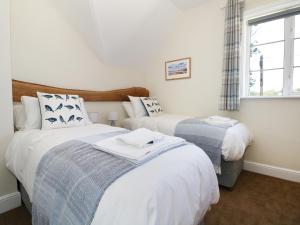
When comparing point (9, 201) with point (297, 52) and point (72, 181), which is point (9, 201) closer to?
point (72, 181)

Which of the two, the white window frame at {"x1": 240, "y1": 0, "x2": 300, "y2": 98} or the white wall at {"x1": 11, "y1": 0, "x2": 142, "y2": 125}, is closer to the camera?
the white wall at {"x1": 11, "y1": 0, "x2": 142, "y2": 125}

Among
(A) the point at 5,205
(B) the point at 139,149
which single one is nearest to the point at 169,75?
(B) the point at 139,149

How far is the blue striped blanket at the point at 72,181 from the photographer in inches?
30.4

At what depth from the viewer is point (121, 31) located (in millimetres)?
2807

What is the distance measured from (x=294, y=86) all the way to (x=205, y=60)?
4.15 feet

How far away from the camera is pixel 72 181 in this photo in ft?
2.90

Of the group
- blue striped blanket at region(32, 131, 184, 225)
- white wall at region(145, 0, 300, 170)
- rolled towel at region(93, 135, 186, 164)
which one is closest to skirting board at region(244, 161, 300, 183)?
white wall at region(145, 0, 300, 170)

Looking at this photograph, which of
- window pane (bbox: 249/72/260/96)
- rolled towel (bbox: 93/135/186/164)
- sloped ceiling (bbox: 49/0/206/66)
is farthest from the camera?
window pane (bbox: 249/72/260/96)

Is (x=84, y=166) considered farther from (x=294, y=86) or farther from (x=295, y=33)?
(x=295, y=33)

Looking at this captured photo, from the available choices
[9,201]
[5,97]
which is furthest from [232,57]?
[9,201]

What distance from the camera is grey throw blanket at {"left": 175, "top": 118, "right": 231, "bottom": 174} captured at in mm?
1947

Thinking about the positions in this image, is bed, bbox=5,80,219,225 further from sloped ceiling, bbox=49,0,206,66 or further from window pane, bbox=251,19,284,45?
window pane, bbox=251,19,284,45

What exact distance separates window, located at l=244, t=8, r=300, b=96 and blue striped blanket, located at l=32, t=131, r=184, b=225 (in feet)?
8.07

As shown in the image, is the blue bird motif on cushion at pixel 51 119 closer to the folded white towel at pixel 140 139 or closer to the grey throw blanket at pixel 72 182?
the grey throw blanket at pixel 72 182
